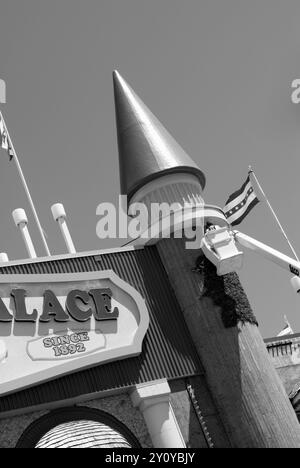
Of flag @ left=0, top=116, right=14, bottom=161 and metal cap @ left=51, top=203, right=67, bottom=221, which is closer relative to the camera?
metal cap @ left=51, top=203, right=67, bottom=221

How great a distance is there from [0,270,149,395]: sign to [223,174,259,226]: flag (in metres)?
4.44

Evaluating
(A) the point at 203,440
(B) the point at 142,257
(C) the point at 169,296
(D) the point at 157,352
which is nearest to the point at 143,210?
(B) the point at 142,257

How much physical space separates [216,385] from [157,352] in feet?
6.75

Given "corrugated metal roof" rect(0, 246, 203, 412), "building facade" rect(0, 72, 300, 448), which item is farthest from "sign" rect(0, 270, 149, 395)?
"corrugated metal roof" rect(0, 246, 203, 412)

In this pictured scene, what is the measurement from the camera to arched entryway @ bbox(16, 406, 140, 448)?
1811 cm

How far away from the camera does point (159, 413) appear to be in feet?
65.7

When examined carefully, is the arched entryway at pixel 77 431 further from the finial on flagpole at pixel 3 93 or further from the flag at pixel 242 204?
the finial on flagpole at pixel 3 93

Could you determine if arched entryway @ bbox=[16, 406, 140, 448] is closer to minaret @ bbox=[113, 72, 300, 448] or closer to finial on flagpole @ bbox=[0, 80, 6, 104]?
minaret @ bbox=[113, 72, 300, 448]

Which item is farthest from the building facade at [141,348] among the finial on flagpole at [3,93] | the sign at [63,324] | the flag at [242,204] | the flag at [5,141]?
the finial on flagpole at [3,93]

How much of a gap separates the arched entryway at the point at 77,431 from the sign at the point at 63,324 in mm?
1195

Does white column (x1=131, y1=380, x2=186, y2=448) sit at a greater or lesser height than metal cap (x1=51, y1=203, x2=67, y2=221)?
lesser

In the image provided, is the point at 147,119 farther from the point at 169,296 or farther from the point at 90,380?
the point at 90,380

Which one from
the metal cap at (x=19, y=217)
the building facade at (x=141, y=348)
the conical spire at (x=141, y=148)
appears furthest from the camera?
the metal cap at (x=19, y=217)

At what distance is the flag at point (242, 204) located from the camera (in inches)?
925
